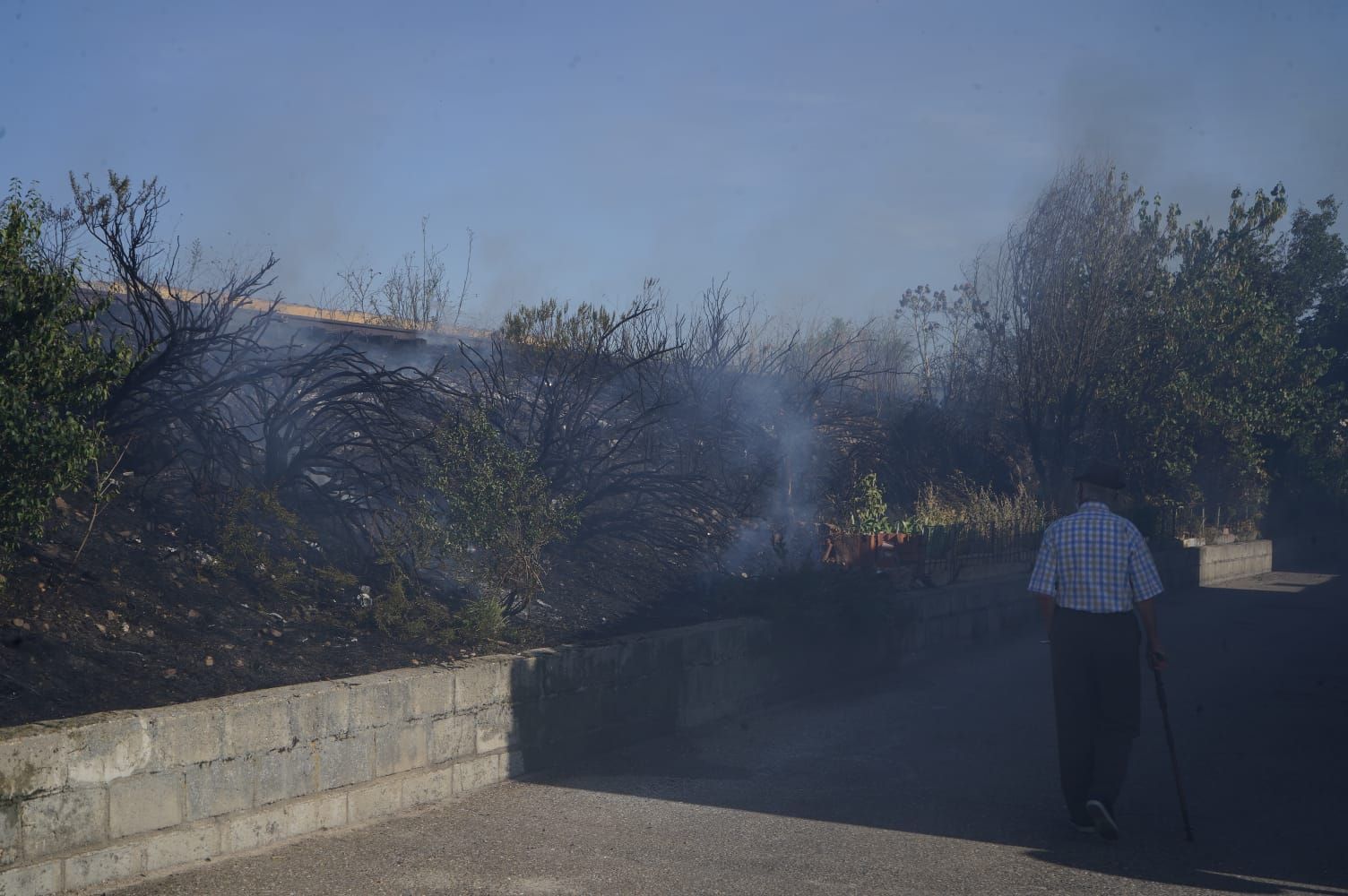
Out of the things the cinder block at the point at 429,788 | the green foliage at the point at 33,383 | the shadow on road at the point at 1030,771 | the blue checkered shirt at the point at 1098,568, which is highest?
the green foliage at the point at 33,383

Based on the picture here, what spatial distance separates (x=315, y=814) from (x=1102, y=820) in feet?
12.9

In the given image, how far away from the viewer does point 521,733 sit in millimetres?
6770

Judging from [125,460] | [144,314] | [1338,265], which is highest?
[1338,265]

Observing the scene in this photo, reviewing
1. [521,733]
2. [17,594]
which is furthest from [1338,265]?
[17,594]

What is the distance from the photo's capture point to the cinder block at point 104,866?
4.57 meters

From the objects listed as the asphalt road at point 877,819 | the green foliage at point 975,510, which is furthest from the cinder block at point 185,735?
the green foliage at point 975,510

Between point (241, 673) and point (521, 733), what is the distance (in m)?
1.70

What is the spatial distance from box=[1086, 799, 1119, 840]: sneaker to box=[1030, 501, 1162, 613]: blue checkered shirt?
3.22 ft

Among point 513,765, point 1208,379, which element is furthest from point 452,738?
point 1208,379

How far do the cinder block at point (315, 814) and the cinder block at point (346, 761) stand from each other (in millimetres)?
77

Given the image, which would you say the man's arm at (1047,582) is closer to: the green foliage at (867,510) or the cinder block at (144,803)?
the cinder block at (144,803)

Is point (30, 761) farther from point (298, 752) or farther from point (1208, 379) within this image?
point (1208, 379)

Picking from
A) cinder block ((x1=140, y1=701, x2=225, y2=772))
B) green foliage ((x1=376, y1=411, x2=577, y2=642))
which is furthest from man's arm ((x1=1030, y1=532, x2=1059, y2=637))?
cinder block ((x1=140, y1=701, x2=225, y2=772))

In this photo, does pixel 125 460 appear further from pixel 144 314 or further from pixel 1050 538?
pixel 1050 538
